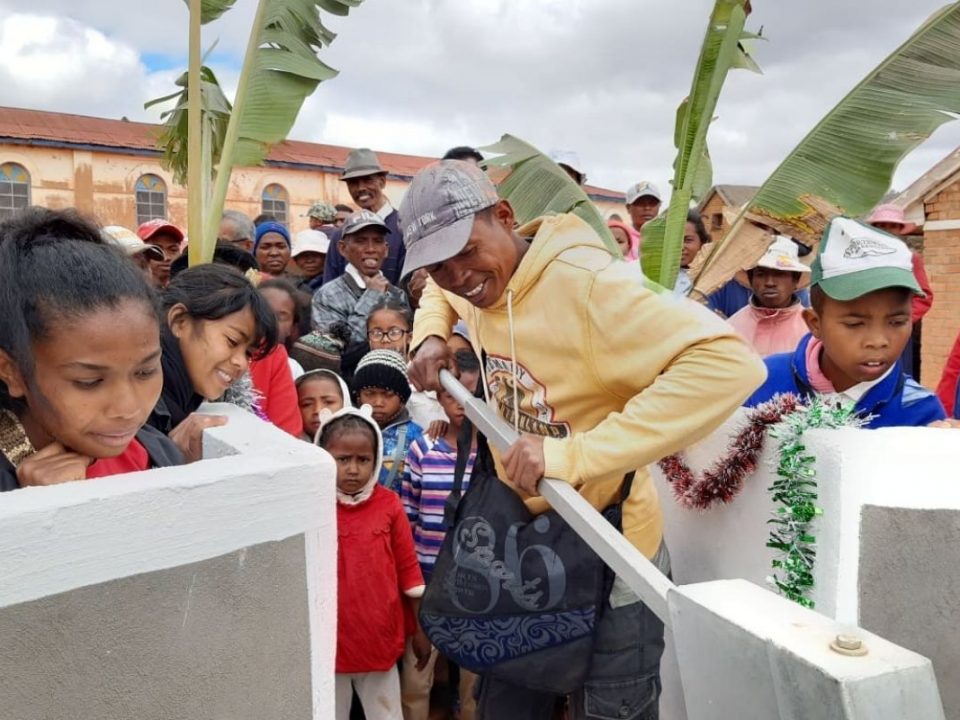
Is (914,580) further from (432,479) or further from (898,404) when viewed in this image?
(432,479)

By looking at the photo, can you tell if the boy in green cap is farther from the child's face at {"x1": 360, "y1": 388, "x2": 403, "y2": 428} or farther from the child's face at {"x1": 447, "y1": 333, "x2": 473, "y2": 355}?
the child's face at {"x1": 360, "y1": 388, "x2": 403, "y2": 428}

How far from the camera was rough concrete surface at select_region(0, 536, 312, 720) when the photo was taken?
3.94 feet

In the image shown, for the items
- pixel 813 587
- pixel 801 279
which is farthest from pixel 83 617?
pixel 801 279

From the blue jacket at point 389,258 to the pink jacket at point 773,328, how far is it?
2.09 metres

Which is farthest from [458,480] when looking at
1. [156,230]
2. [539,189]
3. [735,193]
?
[735,193]

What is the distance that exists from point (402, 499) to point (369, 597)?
1.89ft

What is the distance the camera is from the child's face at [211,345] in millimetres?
2164

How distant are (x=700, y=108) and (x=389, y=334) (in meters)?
1.91

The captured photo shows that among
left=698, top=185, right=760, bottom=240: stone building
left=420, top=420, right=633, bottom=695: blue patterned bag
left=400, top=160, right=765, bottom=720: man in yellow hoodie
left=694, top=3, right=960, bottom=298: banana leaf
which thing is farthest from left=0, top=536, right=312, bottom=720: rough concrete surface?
left=698, top=185, right=760, bottom=240: stone building

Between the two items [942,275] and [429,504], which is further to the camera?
[942,275]

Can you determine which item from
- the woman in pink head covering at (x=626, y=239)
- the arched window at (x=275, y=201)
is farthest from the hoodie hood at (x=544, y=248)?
the arched window at (x=275, y=201)

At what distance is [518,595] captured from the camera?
181cm

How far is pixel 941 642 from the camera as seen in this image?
1.66m

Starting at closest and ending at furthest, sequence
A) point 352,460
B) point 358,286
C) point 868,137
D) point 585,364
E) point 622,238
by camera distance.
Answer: point 585,364, point 868,137, point 352,460, point 358,286, point 622,238
